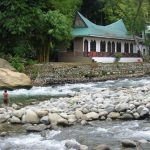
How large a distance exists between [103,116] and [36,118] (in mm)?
2758

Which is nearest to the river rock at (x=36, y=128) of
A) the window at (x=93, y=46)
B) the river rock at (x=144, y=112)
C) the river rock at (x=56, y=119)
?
the river rock at (x=56, y=119)

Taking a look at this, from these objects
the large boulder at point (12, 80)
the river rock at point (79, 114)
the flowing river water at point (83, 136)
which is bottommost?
the flowing river water at point (83, 136)

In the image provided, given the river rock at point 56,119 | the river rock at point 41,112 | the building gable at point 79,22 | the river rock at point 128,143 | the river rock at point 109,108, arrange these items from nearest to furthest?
the river rock at point 128,143
the river rock at point 56,119
the river rock at point 41,112
the river rock at point 109,108
the building gable at point 79,22

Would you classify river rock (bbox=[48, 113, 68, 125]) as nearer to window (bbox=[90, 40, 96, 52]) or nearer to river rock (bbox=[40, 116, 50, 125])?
river rock (bbox=[40, 116, 50, 125])

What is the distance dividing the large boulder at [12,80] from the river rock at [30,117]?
12.4m

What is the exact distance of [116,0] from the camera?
5922cm

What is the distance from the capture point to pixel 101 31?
1986 inches

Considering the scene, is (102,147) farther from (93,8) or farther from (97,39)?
(93,8)

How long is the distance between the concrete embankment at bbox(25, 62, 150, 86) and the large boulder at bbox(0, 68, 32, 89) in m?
2.35

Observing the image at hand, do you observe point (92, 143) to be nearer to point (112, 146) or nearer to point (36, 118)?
point (112, 146)

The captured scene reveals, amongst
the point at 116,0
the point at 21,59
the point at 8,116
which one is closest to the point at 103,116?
the point at 8,116

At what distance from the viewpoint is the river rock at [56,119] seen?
1770 cm

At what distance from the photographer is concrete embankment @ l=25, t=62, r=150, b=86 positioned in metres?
36.2

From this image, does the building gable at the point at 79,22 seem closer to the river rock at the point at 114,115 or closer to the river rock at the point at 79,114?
the river rock at the point at 114,115
